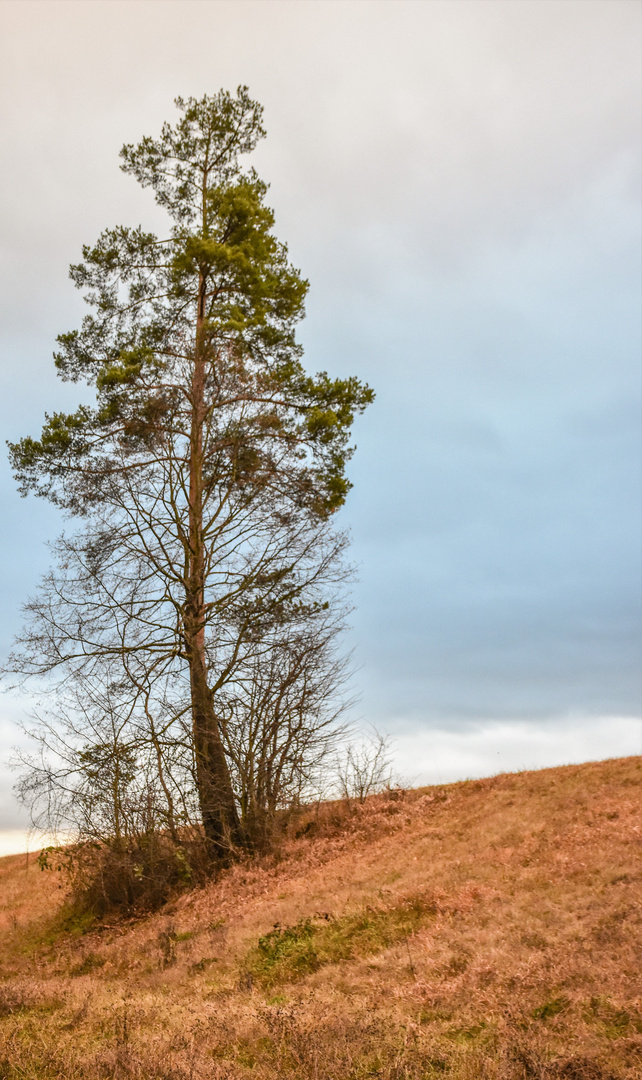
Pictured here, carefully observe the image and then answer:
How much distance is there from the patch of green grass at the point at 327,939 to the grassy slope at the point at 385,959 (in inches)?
1.2

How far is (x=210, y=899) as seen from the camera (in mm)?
15938

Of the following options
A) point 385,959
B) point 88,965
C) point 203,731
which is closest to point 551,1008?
point 385,959

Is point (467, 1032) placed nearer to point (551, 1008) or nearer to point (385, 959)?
point (551, 1008)

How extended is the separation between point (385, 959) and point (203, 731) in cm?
819

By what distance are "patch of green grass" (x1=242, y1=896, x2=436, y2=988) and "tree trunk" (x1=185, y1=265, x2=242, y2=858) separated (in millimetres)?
5532

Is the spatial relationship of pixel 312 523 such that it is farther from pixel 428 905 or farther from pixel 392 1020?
Answer: pixel 392 1020

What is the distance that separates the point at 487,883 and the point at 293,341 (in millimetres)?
14394

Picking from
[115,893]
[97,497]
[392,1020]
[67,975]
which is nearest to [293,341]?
[97,497]

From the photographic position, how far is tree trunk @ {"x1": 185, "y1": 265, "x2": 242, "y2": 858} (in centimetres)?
1784

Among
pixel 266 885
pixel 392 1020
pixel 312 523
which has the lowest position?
pixel 392 1020

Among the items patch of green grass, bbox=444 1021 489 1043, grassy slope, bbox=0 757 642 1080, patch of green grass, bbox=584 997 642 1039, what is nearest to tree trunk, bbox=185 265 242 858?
grassy slope, bbox=0 757 642 1080

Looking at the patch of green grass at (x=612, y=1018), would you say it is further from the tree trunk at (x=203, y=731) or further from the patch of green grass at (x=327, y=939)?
the tree trunk at (x=203, y=731)

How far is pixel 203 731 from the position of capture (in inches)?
705

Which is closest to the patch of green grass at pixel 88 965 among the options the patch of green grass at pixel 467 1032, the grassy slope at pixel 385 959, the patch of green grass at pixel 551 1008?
the grassy slope at pixel 385 959
